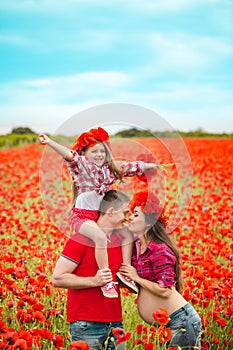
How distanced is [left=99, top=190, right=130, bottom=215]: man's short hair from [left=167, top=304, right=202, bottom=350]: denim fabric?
0.80m

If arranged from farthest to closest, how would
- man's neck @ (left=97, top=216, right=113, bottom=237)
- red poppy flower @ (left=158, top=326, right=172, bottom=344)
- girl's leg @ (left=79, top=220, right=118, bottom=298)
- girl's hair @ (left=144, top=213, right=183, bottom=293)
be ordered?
1. girl's hair @ (left=144, top=213, right=183, bottom=293)
2. man's neck @ (left=97, top=216, right=113, bottom=237)
3. girl's leg @ (left=79, top=220, right=118, bottom=298)
4. red poppy flower @ (left=158, top=326, right=172, bottom=344)

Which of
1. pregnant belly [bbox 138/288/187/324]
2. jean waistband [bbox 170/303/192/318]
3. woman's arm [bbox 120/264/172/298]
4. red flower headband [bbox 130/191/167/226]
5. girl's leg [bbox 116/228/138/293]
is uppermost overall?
red flower headband [bbox 130/191/167/226]

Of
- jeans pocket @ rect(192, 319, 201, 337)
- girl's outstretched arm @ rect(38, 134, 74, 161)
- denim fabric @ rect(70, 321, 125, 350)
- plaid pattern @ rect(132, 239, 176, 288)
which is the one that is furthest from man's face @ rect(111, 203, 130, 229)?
jeans pocket @ rect(192, 319, 201, 337)

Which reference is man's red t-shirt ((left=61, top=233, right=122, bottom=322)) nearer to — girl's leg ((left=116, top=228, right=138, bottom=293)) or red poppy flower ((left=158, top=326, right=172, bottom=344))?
girl's leg ((left=116, top=228, right=138, bottom=293))

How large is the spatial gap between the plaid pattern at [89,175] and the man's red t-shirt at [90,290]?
0.34 m

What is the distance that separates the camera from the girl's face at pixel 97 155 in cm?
359

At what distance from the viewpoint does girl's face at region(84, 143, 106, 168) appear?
3588 mm

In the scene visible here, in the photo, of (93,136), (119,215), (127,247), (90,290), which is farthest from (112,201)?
(90,290)

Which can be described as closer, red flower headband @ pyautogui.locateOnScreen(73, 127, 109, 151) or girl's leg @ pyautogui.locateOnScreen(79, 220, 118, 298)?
girl's leg @ pyautogui.locateOnScreen(79, 220, 118, 298)

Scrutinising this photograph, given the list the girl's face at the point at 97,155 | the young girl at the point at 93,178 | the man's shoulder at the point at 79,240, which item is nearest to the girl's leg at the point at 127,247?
the young girl at the point at 93,178

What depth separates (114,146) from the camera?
3906mm

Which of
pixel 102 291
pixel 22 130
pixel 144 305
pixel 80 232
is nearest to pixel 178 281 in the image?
pixel 144 305

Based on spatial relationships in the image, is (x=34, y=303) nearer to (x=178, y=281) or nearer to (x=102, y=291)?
(x=102, y=291)

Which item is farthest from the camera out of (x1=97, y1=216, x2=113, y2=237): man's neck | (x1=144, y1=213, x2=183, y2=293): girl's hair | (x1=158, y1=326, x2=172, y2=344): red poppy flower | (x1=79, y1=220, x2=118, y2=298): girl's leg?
(x1=144, y1=213, x2=183, y2=293): girl's hair
